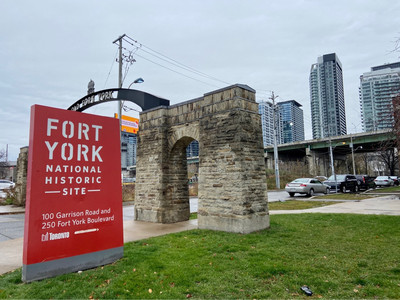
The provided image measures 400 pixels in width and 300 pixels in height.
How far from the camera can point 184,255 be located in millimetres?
6086

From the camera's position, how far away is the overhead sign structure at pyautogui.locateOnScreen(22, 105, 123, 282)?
480 cm

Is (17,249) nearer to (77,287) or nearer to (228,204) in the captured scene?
(77,287)

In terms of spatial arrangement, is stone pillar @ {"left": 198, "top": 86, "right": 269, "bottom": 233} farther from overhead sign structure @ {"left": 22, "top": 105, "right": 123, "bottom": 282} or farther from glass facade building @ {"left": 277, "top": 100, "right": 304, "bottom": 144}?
glass facade building @ {"left": 277, "top": 100, "right": 304, "bottom": 144}

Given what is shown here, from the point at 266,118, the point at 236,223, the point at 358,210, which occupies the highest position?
the point at 266,118

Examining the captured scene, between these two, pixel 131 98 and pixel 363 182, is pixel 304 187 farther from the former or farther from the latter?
pixel 131 98

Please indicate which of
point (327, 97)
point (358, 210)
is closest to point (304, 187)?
point (358, 210)

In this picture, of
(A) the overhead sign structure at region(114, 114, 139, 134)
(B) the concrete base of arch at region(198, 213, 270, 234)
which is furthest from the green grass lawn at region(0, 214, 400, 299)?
(A) the overhead sign structure at region(114, 114, 139, 134)

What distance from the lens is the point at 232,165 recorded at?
8.24m

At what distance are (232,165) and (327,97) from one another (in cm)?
3252

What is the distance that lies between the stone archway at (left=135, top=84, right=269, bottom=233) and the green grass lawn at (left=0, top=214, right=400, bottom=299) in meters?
0.88

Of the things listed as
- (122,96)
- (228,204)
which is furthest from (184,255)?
(122,96)

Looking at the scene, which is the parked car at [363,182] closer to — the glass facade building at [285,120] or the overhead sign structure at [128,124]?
the glass facade building at [285,120]

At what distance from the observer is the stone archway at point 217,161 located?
8188mm

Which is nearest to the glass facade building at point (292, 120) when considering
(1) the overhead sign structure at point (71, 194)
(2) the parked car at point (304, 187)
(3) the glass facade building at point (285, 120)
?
(3) the glass facade building at point (285, 120)
